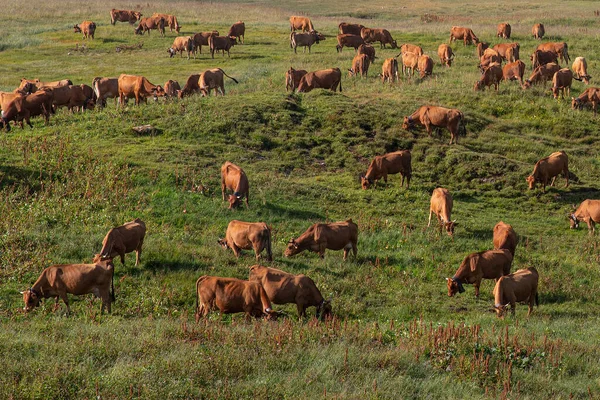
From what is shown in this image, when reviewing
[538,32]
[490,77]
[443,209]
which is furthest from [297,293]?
[538,32]

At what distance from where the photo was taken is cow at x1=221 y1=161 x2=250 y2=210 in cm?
2206

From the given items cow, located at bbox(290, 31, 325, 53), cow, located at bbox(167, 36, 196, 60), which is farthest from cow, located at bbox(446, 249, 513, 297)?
cow, located at bbox(167, 36, 196, 60)

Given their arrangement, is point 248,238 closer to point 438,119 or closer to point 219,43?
point 438,119

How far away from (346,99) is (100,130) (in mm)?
9731

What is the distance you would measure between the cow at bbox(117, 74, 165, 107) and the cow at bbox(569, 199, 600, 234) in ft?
54.2

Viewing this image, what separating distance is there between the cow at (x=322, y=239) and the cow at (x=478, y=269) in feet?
8.82

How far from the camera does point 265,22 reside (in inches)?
2418

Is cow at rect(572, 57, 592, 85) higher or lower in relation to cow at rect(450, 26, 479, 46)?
lower

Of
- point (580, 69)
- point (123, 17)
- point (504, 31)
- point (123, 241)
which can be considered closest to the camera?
point (123, 241)

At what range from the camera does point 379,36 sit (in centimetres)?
4891

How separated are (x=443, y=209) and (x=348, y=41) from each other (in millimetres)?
27267

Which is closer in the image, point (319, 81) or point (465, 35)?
point (319, 81)

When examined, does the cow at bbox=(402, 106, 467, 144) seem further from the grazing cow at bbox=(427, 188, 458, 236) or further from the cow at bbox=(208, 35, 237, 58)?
the cow at bbox=(208, 35, 237, 58)

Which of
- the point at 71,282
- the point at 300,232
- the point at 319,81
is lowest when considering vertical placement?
the point at 300,232
